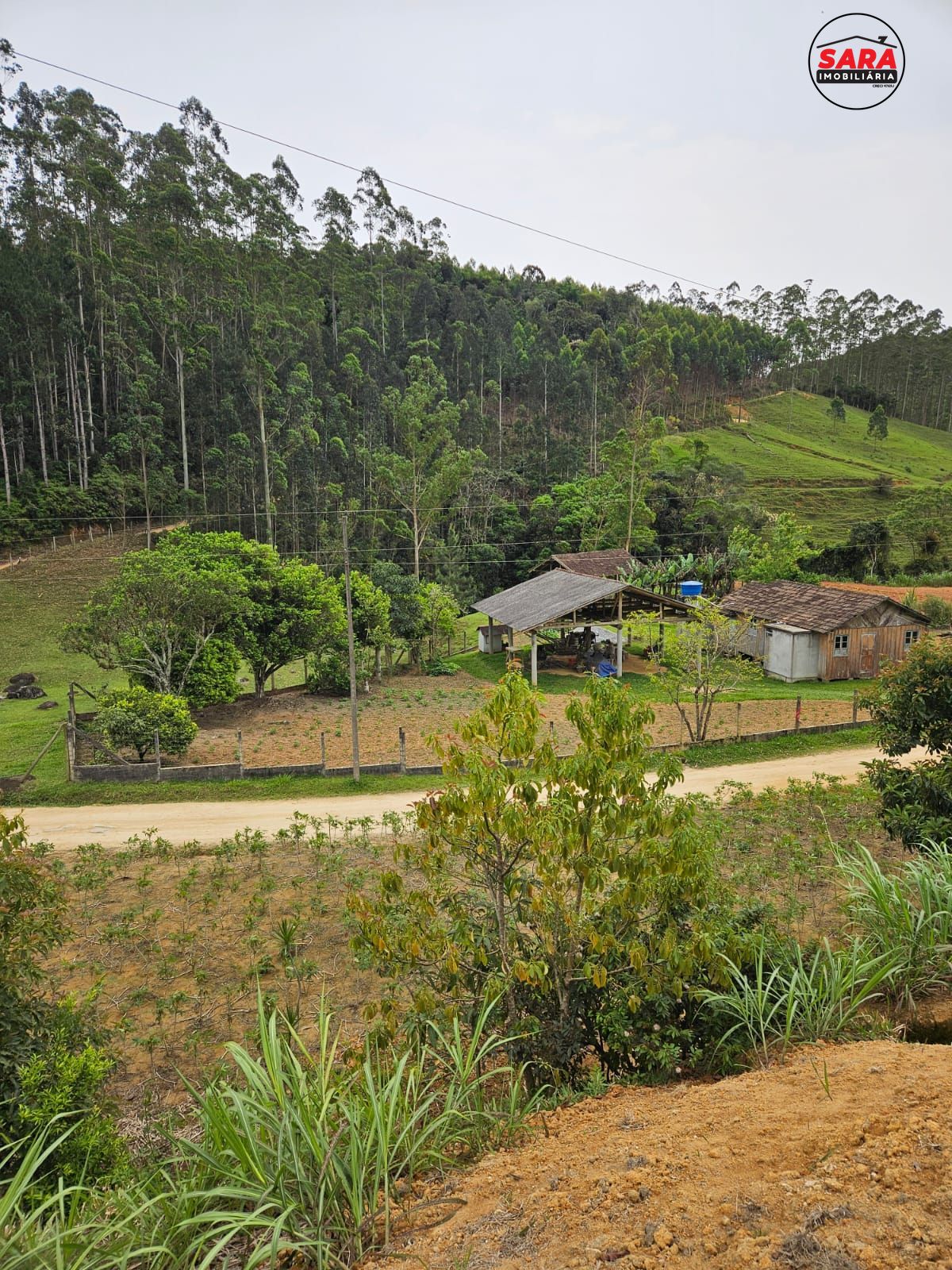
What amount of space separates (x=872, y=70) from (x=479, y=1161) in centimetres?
1172

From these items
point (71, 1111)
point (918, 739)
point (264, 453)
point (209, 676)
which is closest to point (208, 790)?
point (209, 676)

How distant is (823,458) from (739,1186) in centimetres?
7572

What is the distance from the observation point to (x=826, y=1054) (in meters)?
4.06

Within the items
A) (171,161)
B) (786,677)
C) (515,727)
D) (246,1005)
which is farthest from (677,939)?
(171,161)

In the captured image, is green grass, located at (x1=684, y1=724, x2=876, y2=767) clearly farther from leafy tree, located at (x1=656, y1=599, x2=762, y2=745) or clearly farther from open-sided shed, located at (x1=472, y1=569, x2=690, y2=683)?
open-sided shed, located at (x1=472, y1=569, x2=690, y2=683)

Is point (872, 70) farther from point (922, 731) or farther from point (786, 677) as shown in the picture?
point (786, 677)

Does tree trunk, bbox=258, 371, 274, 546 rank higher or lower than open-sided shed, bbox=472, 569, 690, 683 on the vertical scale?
higher

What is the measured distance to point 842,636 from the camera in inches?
954

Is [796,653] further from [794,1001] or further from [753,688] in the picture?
[794,1001]

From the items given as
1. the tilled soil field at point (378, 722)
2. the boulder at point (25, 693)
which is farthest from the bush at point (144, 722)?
the boulder at point (25, 693)

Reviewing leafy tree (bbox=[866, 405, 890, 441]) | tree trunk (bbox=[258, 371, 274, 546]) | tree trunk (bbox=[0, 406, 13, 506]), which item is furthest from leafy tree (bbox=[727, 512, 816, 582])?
leafy tree (bbox=[866, 405, 890, 441])

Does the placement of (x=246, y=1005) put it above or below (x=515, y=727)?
below

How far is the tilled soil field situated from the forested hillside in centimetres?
1822

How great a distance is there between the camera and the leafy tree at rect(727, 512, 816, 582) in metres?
35.8
